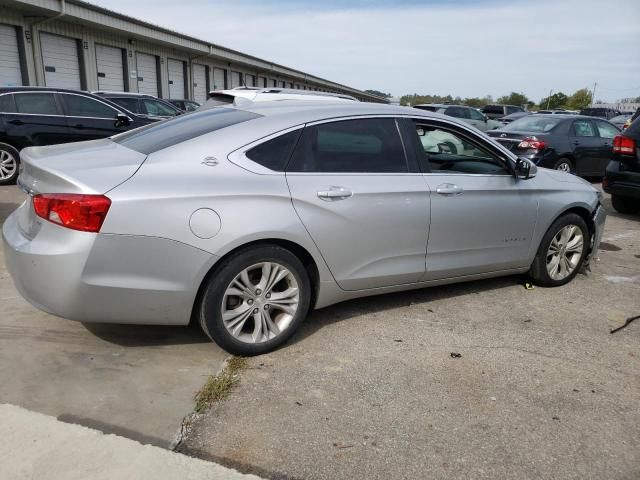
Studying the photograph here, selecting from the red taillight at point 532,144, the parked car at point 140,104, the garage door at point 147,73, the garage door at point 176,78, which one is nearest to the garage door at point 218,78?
the garage door at point 176,78

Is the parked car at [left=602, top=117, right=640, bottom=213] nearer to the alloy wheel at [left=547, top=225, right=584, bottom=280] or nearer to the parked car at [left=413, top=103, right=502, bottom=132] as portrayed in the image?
the alloy wheel at [left=547, top=225, right=584, bottom=280]

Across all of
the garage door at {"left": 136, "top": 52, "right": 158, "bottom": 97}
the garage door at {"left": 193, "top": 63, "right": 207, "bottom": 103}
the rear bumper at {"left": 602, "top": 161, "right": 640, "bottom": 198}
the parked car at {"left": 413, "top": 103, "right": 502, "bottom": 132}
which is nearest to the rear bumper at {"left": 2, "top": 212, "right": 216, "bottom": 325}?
the rear bumper at {"left": 602, "top": 161, "right": 640, "bottom": 198}

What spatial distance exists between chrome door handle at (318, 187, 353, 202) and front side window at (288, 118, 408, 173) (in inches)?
5.9

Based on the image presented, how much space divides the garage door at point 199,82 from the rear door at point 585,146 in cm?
2075

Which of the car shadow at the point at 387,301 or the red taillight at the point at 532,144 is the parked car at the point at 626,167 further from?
the car shadow at the point at 387,301

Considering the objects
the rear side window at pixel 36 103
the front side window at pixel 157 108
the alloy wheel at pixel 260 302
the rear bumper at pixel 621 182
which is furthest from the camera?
the front side window at pixel 157 108

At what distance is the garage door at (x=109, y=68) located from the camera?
20.2 m

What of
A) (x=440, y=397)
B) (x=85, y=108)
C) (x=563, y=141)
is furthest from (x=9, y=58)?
(x=440, y=397)

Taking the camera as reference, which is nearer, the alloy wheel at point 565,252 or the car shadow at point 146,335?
the car shadow at point 146,335

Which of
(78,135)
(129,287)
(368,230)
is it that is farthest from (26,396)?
(78,135)

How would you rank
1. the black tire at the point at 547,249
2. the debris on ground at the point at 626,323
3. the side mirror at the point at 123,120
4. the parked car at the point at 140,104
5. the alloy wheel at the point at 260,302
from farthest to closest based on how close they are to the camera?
the parked car at the point at 140,104
the side mirror at the point at 123,120
the black tire at the point at 547,249
the debris on ground at the point at 626,323
the alloy wheel at the point at 260,302

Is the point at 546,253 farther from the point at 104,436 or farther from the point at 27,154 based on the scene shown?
the point at 27,154

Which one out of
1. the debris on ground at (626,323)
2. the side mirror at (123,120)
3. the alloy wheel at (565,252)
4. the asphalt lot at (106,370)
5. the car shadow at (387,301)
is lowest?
the car shadow at (387,301)

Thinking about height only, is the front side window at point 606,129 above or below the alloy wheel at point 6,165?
above
